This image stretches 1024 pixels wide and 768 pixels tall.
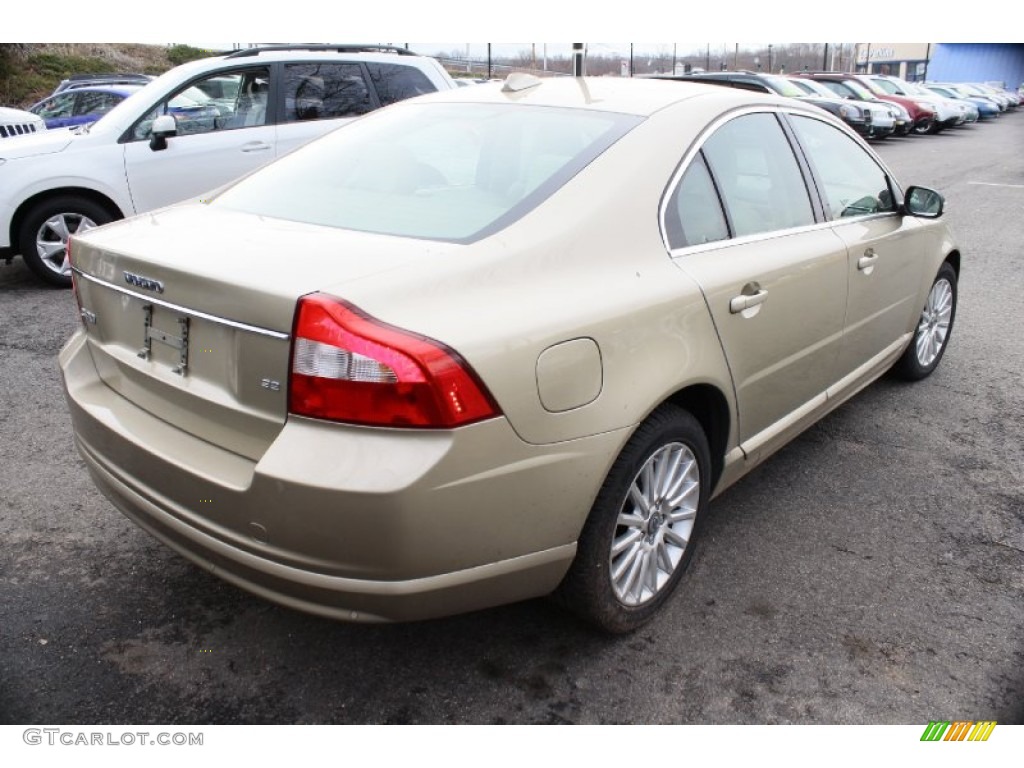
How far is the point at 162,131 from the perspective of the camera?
6609 mm

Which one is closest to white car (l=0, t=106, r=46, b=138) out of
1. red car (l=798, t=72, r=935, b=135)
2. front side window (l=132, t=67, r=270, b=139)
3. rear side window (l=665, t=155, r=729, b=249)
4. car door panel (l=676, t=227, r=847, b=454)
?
front side window (l=132, t=67, r=270, b=139)

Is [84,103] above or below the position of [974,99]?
above

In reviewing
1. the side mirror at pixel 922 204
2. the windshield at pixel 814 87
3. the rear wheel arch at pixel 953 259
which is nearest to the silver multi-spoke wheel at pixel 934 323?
the rear wheel arch at pixel 953 259

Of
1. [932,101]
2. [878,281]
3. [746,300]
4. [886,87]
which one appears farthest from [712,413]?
[932,101]

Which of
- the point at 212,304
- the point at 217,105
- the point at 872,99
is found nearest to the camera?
the point at 212,304

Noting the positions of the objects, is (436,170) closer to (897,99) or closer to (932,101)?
Result: (897,99)

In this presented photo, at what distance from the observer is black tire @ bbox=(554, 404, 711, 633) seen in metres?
2.36

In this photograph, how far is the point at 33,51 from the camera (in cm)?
3094

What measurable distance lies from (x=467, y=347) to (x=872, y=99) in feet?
75.6

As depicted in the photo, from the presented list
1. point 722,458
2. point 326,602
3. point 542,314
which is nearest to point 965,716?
point 722,458

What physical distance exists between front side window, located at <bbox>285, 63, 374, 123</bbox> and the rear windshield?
4.38 metres

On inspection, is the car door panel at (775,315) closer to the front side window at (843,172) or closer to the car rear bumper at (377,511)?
the front side window at (843,172)

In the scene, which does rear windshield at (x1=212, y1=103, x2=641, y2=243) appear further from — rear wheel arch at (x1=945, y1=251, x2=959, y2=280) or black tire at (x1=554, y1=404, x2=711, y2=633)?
rear wheel arch at (x1=945, y1=251, x2=959, y2=280)

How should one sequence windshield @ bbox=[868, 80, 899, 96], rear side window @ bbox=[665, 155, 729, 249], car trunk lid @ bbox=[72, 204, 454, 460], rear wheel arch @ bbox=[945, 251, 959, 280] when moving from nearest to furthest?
car trunk lid @ bbox=[72, 204, 454, 460] → rear side window @ bbox=[665, 155, 729, 249] → rear wheel arch @ bbox=[945, 251, 959, 280] → windshield @ bbox=[868, 80, 899, 96]
